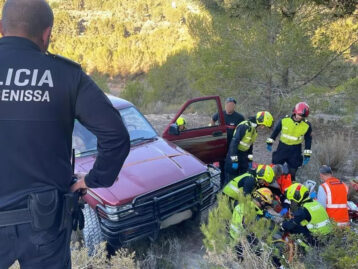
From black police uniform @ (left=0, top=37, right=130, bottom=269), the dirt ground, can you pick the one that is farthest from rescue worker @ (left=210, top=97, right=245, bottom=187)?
black police uniform @ (left=0, top=37, right=130, bottom=269)

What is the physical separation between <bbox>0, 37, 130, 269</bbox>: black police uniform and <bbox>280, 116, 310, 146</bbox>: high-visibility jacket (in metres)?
4.16

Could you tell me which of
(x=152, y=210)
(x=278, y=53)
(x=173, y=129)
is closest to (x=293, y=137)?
(x=173, y=129)

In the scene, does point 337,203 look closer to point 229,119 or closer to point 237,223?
point 237,223

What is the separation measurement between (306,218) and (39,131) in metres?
2.99

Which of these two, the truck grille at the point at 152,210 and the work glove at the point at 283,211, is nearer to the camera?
the truck grille at the point at 152,210

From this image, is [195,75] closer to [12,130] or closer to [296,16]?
[296,16]

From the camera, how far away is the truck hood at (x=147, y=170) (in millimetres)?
3498

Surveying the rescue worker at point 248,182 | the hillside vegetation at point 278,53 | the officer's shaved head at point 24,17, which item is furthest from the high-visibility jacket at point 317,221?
the hillside vegetation at point 278,53

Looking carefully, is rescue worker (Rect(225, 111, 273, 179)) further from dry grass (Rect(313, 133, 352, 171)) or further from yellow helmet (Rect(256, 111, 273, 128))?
dry grass (Rect(313, 133, 352, 171))

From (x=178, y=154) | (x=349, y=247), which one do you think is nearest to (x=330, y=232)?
(x=349, y=247)

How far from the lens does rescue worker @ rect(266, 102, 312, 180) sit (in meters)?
5.37

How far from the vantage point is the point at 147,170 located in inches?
151

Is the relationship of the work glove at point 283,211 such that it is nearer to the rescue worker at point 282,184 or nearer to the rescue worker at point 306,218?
the rescue worker at point 282,184

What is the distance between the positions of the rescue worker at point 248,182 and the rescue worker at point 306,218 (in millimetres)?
452
